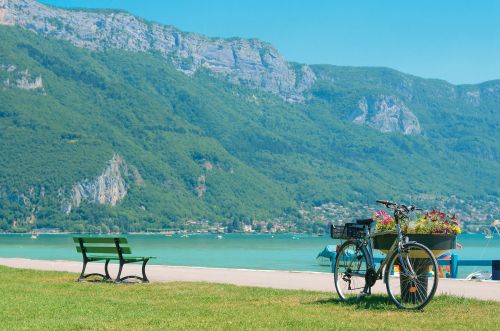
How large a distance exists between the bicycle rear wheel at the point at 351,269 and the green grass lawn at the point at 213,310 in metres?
0.28

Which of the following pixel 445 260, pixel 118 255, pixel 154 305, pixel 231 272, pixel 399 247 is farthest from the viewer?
pixel 445 260

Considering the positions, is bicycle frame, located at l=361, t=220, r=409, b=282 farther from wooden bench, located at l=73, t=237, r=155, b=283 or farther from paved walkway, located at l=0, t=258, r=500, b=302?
wooden bench, located at l=73, t=237, r=155, b=283

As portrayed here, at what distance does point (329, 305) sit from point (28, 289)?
20.5ft

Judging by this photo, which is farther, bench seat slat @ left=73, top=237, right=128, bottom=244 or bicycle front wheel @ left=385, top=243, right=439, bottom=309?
bench seat slat @ left=73, top=237, right=128, bottom=244

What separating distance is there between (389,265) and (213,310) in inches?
107

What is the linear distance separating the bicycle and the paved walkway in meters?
2.12

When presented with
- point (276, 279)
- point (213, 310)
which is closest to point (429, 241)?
point (213, 310)

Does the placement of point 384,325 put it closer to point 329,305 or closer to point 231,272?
point 329,305

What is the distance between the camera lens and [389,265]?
12.9 meters

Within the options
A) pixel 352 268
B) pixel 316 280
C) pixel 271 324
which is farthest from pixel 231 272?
pixel 271 324

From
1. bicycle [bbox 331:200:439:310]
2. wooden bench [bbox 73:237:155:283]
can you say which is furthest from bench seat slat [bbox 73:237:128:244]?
bicycle [bbox 331:200:439:310]

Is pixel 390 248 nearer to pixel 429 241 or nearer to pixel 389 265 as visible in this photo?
pixel 389 265

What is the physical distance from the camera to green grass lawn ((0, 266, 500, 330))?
11227mm

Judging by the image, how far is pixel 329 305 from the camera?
525 inches
